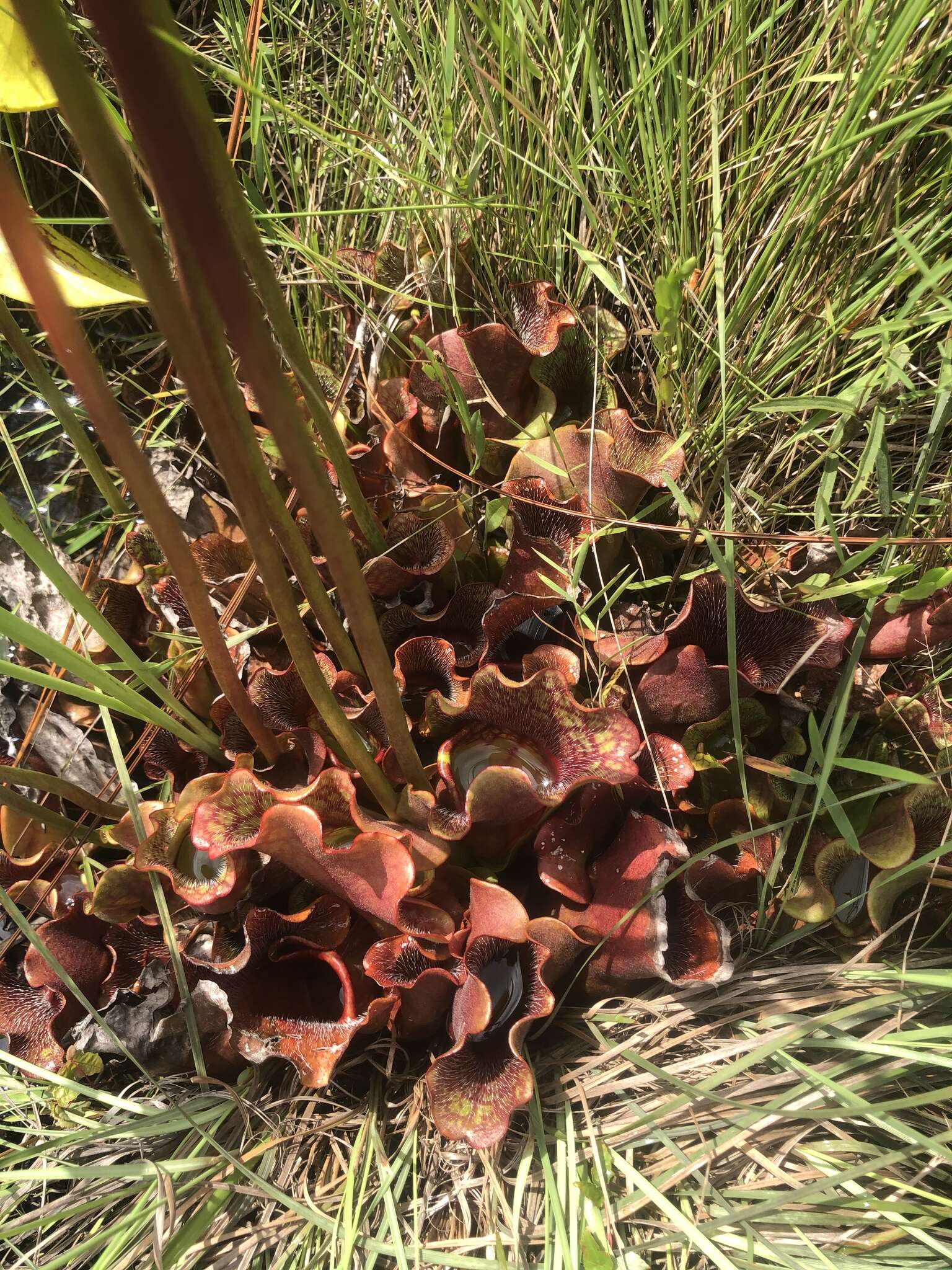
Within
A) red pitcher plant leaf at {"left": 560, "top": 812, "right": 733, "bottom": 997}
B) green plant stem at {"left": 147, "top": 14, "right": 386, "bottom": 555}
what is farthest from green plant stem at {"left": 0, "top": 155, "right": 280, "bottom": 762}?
red pitcher plant leaf at {"left": 560, "top": 812, "right": 733, "bottom": 997}

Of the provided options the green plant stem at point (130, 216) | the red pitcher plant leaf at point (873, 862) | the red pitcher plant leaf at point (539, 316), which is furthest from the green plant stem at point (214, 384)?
the red pitcher plant leaf at point (873, 862)

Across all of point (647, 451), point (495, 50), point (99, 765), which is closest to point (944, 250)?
point (647, 451)

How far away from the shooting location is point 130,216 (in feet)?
1.37

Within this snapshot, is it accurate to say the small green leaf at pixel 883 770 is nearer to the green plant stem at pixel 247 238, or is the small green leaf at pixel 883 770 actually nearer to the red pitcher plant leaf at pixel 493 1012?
the red pitcher plant leaf at pixel 493 1012

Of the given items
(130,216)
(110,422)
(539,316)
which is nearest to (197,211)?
(130,216)

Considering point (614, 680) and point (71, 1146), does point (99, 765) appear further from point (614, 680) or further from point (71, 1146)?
point (614, 680)

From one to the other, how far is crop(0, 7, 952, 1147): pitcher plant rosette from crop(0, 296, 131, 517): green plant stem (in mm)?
76

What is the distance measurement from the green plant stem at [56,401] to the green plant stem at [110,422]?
0.31 meters

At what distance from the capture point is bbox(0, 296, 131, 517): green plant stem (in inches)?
31.8

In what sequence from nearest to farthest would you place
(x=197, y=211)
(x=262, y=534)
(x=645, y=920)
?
(x=197, y=211)
(x=262, y=534)
(x=645, y=920)

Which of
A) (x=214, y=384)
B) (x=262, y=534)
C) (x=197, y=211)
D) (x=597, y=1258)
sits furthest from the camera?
(x=597, y=1258)

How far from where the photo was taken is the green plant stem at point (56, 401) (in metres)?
0.81

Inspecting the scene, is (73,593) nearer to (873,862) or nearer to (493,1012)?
(493,1012)

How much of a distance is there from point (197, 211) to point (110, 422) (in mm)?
238
